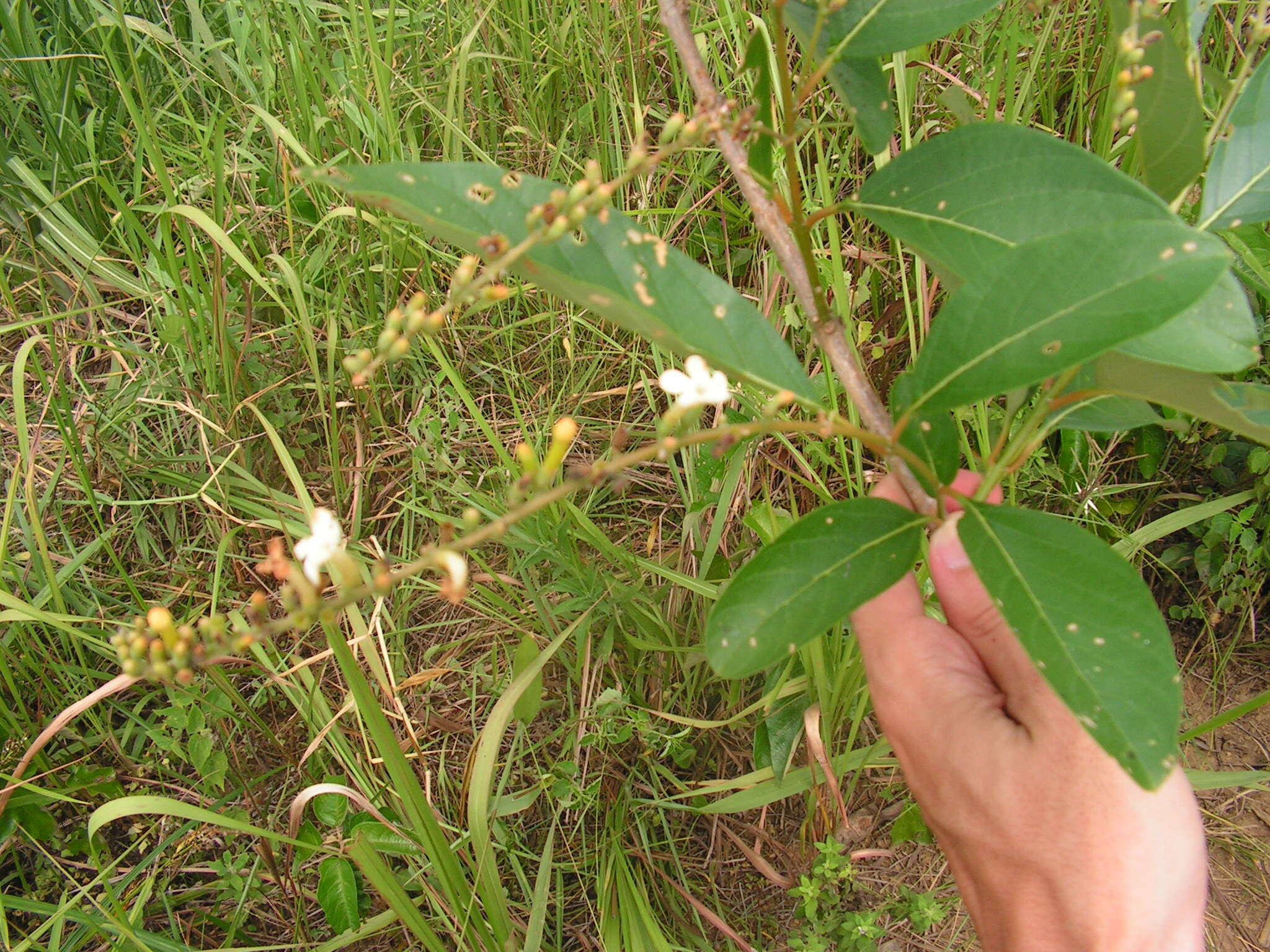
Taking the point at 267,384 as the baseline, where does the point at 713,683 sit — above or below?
below

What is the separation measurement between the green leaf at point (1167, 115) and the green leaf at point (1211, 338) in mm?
119

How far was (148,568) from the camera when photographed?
5.52 feet

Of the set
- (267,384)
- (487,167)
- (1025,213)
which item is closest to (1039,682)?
(1025,213)

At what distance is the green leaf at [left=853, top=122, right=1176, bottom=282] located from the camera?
614mm

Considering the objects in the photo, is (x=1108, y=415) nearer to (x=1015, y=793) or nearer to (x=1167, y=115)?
(x=1167, y=115)

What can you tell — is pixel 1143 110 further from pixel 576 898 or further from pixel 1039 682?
pixel 576 898

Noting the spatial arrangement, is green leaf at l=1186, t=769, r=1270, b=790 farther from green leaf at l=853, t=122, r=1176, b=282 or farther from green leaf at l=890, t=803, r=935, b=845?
green leaf at l=853, t=122, r=1176, b=282

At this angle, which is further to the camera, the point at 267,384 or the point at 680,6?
the point at 267,384

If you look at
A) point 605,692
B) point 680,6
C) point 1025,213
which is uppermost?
point 680,6

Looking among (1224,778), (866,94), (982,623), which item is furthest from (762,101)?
(1224,778)

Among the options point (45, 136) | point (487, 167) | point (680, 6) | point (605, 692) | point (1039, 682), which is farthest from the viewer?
point (45, 136)

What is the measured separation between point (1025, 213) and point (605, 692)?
3.33 ft

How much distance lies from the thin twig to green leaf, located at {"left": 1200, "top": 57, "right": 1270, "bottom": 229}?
1.08 ft

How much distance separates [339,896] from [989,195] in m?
1.29
